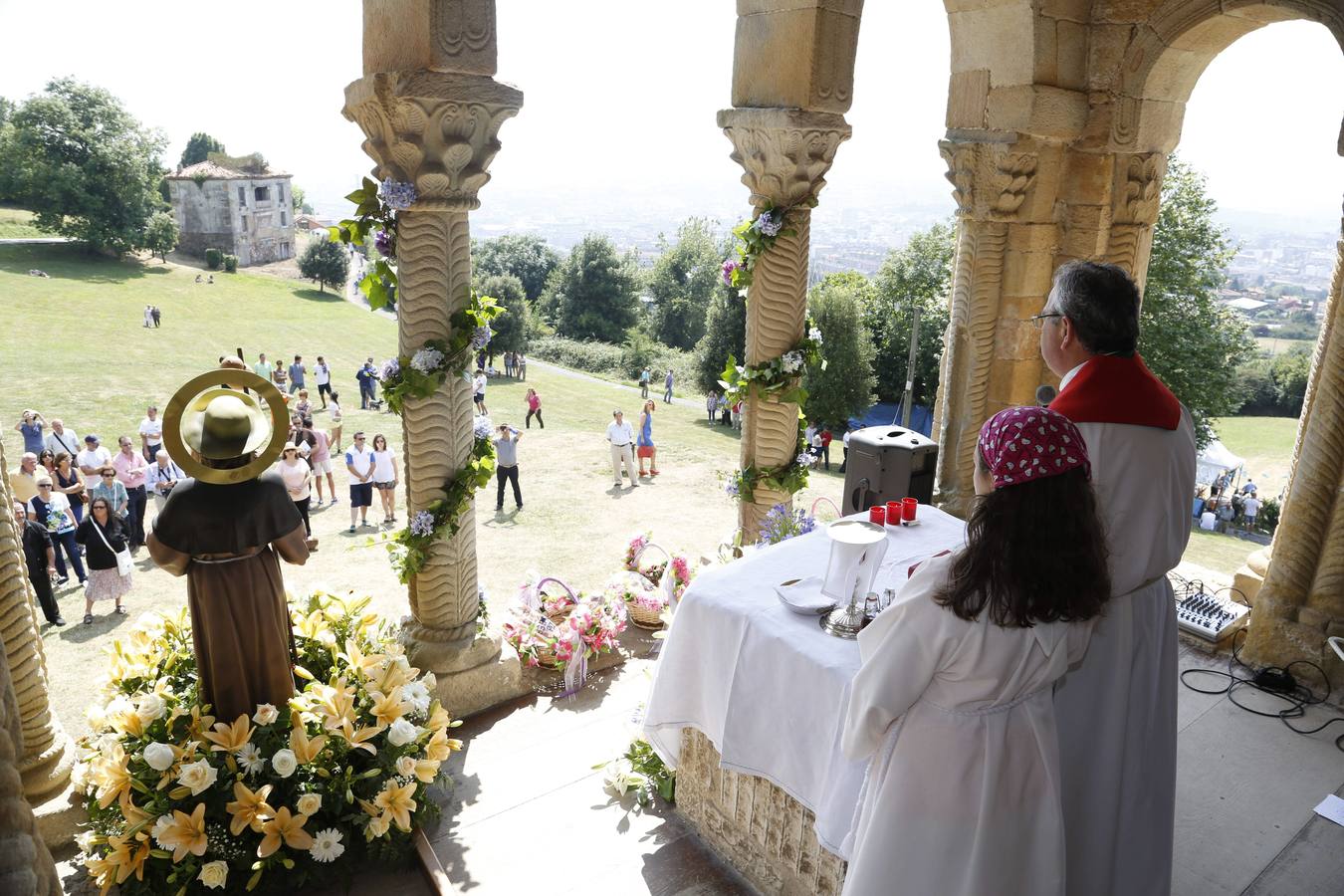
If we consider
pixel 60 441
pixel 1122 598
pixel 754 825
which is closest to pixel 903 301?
pixel 60 441

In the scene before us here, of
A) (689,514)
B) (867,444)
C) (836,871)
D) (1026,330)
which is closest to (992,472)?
(836,871)

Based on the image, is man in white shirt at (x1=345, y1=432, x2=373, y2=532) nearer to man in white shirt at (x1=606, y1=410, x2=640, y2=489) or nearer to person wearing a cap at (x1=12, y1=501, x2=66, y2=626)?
person wearing a cap at (x1=12, y1=501, x2=66, y2=626)

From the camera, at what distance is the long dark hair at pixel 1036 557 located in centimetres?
177

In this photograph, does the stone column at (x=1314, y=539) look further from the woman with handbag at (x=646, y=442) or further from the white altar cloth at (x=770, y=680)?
the woman with handbag at (x=646, y=442)

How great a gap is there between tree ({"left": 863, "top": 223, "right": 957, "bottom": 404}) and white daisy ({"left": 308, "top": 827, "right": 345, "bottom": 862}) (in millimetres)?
28160

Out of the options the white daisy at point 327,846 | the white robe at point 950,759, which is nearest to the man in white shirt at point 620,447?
the white daisy at point 327,846

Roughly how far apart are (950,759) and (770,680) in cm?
78

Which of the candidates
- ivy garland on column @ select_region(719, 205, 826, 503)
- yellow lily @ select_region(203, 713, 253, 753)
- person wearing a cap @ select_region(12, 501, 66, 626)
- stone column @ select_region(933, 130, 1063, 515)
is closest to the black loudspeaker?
ivy garland on column @ select_region(719, 205, 826, 503)

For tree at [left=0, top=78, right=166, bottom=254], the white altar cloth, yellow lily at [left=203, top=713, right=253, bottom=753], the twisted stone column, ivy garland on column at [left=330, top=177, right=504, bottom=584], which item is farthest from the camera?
tree at [left=0, top=78, right=166, bottom=254]

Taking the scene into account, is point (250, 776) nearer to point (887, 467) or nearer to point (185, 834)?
point (185, 834)

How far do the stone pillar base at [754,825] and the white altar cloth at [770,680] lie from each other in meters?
0.15

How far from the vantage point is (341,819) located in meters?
3.21

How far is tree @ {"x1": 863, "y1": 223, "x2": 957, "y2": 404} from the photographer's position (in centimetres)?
3000

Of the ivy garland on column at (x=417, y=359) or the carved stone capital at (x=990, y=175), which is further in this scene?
the carved stone capital at (x=990, y=175)
